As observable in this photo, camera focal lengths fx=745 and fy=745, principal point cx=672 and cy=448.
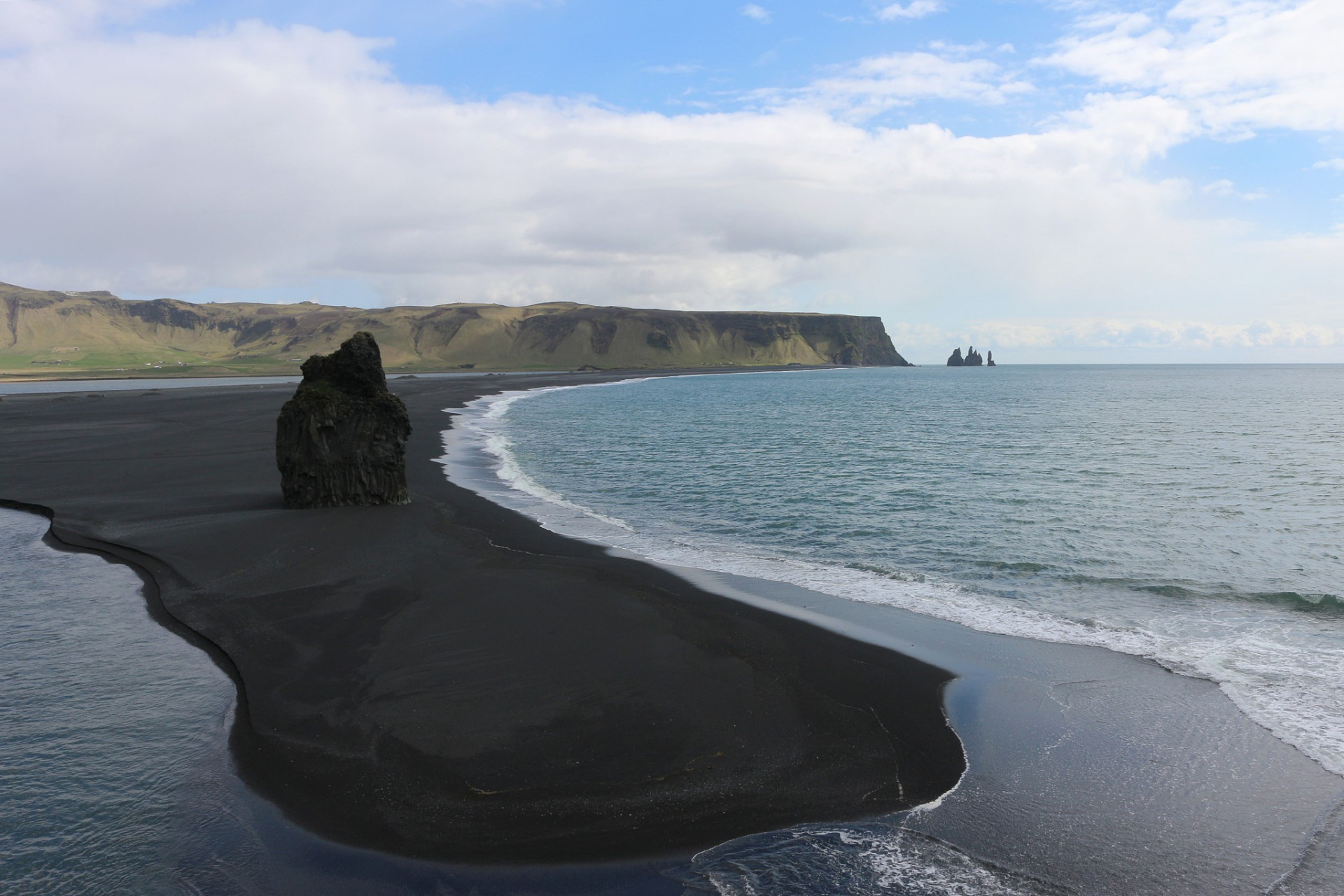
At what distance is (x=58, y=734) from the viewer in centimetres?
716

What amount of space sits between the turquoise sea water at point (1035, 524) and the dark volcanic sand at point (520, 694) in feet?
11.2

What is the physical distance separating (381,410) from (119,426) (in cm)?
2934

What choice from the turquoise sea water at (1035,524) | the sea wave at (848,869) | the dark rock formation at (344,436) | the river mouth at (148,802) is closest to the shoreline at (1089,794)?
the sea wave at (848,869)

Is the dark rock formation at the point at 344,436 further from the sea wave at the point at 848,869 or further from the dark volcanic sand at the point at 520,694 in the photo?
the sea wave at the point at 848,869

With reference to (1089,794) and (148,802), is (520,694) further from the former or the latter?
(1089,794)

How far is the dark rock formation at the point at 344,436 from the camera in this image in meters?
17.6

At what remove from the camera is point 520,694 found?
8.04m

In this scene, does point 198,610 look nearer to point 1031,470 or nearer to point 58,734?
point 58,734

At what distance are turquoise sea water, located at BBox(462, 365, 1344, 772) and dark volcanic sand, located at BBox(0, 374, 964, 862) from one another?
3404 millimetres

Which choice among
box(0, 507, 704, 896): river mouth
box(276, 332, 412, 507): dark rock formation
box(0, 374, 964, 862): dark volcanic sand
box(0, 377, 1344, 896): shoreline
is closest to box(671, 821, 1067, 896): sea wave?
box(0, 377, 1344, 896): shoreline

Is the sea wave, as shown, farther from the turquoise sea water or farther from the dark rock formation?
the dark rock formation

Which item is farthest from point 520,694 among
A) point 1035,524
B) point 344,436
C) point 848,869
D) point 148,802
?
point 1035,524

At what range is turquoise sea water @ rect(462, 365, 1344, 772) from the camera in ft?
35.3

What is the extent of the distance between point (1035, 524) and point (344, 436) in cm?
1695
